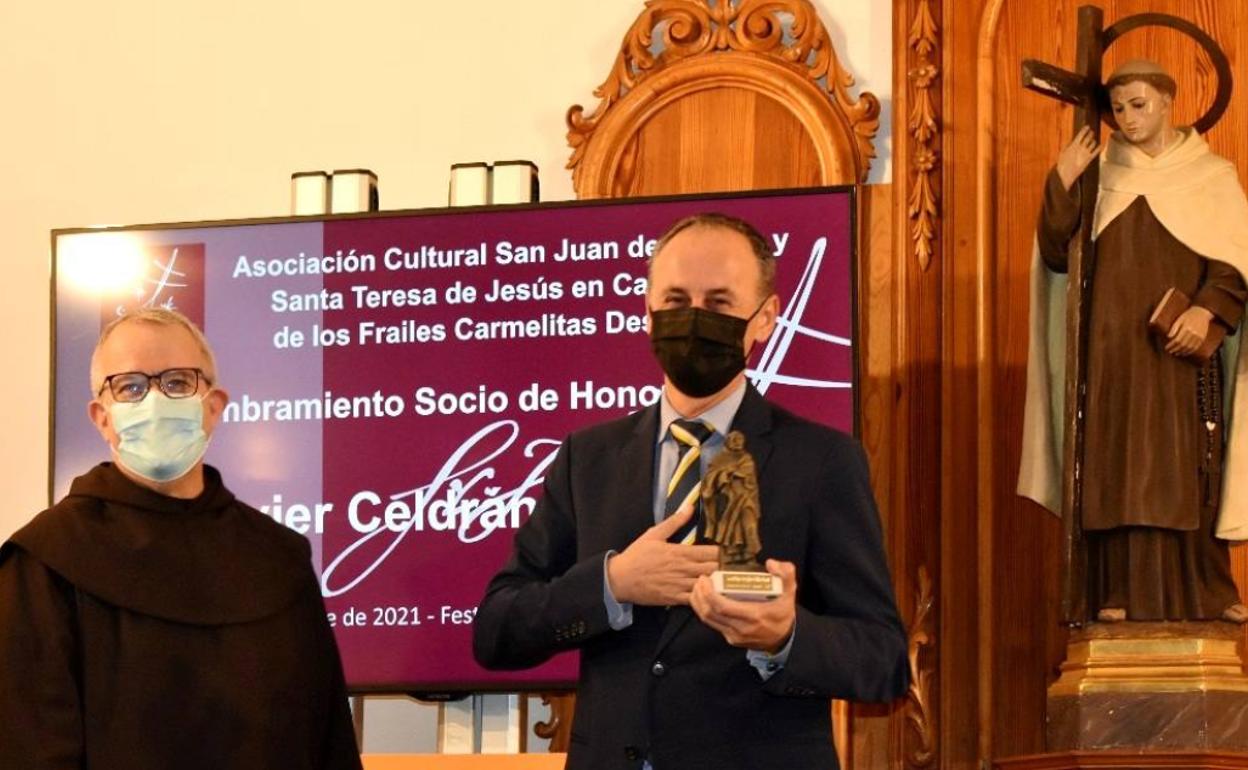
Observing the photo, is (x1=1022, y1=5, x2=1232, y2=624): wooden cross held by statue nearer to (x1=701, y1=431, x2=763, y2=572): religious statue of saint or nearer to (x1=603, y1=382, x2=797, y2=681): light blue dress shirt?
(x1=603, y1=382, x2=797, y2=681): light blue dress shirt

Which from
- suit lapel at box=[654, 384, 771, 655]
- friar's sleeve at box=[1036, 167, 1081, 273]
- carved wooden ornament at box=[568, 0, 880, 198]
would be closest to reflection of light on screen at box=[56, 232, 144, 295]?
carved wooden ornament at box=[568, 0, 880, 198]

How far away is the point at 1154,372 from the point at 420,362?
5.85 feet

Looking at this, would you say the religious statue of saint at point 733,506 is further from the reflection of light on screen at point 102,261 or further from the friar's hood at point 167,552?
the reflection of light on screen at point 102,261

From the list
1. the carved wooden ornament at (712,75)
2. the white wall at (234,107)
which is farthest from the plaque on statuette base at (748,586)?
the white wall at (234,107)

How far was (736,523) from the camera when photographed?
2.74m

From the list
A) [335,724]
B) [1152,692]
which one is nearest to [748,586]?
[335,724]

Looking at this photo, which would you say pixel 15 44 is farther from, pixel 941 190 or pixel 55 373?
pixel 941 190

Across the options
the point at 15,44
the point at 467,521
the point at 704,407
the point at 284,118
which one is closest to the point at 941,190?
the point at 467,521

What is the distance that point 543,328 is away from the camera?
5094mm

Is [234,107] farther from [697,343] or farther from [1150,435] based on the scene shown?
[697,343]

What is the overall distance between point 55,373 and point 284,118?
98 centimetres

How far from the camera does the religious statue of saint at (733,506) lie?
2.72 metres

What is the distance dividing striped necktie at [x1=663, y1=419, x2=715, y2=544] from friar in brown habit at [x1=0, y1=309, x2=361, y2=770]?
89cm

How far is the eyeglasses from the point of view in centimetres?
354
